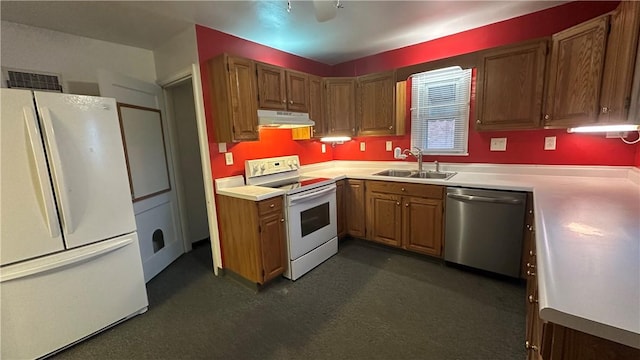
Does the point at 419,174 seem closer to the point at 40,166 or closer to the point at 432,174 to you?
the point at 432,174

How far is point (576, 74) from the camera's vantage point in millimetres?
2047

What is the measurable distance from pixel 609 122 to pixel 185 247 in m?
4.31

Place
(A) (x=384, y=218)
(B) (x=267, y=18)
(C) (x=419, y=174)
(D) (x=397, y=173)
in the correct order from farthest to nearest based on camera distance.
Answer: (D) (x=397, y=173) → (C) (x=419, y=174) → (A) (x=384, y=218) → (B) (x=267, y=18)

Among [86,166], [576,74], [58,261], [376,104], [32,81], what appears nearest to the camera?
[58,261]

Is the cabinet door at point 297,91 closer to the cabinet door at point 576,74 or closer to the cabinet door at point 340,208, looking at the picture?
the cabinet door at point 340,208

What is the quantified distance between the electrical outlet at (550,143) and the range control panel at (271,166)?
8.60ft

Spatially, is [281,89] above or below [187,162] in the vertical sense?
above

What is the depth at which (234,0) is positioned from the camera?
204cm

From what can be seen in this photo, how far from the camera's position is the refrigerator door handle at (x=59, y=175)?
1.69m

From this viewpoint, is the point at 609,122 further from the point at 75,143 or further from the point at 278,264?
the point at 75,143

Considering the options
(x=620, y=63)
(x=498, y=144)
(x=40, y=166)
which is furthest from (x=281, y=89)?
(x=620, y=63)

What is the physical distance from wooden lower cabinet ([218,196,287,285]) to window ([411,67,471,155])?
2.04m

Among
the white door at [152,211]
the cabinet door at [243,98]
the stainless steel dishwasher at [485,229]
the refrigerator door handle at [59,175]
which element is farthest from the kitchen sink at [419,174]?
the refrigerator door handle at [59,175]

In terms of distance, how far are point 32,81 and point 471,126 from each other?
4.26 m
